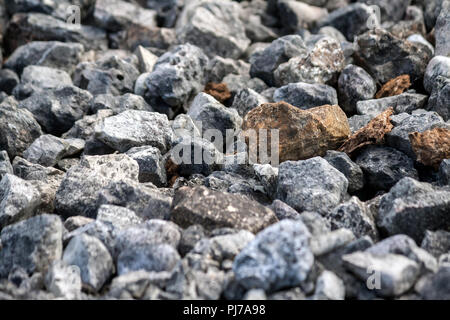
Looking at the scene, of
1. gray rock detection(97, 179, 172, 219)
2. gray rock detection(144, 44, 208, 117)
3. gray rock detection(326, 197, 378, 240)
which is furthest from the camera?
gray rock detection(144, 44, 208, 117)

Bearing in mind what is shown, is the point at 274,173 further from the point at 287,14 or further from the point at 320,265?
the point at 287,14

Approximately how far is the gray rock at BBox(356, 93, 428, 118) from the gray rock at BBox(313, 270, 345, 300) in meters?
2.39

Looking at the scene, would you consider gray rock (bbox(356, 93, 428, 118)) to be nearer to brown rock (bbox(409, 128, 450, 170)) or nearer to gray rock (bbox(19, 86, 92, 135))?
brown rock (bbox(409, 128, 450, 170))

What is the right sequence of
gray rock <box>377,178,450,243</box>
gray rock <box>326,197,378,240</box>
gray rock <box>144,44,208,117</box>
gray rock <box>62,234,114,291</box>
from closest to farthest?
1. gray rock <box>62,234,114,291</box>
2. gray rock <box>377,178,450,243</box>
3. gray rock <box>326,197,378,240</box>
4. gray rock <box>144,44,208,117</box>

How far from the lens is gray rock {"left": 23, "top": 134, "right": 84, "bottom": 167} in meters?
4.34

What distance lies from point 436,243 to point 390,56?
286cm

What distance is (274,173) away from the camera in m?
3.72

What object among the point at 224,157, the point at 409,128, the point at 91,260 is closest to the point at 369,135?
the point at 409,128

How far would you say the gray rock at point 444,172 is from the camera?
138 inches

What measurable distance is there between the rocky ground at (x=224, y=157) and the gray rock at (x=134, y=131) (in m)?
0.01

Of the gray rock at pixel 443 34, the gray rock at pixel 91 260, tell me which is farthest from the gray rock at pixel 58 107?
the gray rock at pixel 443 34

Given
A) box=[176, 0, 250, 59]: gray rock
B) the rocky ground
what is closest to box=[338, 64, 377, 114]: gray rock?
the rocky ground

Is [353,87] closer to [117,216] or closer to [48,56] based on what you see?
[117,216]
